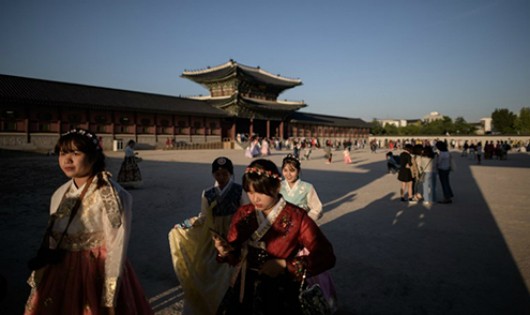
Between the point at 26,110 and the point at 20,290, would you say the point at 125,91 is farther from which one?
the point at 20,290

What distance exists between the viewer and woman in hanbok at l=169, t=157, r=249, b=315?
2736 mm

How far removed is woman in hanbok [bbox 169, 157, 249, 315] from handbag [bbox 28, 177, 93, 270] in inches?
40.2

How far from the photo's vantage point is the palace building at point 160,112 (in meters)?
22.8

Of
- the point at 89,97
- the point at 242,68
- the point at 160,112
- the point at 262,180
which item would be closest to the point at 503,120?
the point at 242,68

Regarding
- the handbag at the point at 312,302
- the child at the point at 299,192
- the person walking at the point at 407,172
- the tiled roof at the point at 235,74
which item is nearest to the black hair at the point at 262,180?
the handbag at the point at 312,302

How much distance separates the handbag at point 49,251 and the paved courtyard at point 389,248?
1298mm

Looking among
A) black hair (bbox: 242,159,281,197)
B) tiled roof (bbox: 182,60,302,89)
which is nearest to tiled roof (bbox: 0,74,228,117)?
tiled roof (bbox: 182,60,302,89)

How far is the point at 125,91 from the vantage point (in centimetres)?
3080

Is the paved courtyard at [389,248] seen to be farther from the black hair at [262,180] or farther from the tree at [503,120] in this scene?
the tree at [503,120]

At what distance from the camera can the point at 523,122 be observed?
5938 cm

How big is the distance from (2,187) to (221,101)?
3019 cm

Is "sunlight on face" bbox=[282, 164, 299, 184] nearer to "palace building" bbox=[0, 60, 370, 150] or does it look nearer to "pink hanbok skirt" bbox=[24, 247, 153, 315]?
"pink hanbok skirt" bbox=[24, 247, 153, 315]

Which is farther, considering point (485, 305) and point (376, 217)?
point (376, 217)

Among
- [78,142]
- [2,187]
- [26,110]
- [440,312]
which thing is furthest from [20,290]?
[26,110]
